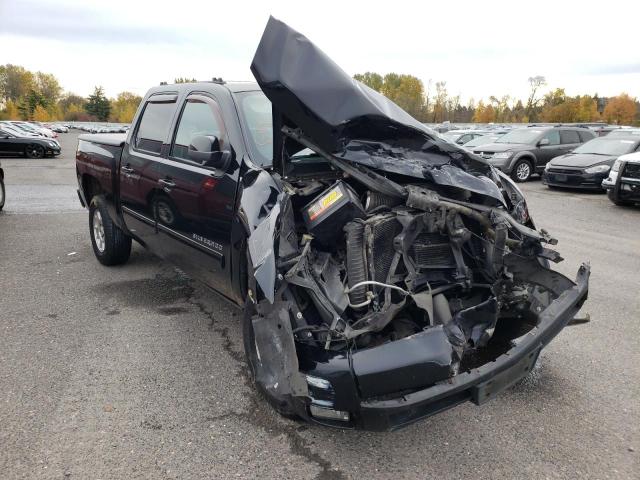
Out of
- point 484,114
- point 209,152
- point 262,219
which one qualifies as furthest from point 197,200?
point 484,114

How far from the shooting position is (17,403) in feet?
10.1

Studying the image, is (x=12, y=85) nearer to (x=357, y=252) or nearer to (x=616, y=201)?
(x=616, y=201)

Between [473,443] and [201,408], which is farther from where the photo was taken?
[201,408]

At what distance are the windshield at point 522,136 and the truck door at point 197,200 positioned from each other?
13.9 m

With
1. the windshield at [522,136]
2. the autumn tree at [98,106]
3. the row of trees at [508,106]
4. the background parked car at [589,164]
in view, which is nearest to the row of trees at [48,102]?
the autumn tree at [98,106]

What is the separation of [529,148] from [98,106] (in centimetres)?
11636

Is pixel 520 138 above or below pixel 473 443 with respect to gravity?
above

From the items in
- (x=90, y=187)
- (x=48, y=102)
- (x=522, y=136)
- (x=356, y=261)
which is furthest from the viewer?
(x=48, y=102)

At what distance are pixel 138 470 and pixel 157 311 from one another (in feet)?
7.28

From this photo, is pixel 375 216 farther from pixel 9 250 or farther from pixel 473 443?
pixel 9 250

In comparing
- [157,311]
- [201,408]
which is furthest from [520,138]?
[201,408]

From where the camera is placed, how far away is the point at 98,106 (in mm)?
113438

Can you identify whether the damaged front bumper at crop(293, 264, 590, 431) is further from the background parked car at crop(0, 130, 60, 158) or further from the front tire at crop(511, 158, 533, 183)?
the background parked car at crop(0, 130, 60, 158)

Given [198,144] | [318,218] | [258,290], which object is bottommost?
[258,290]
